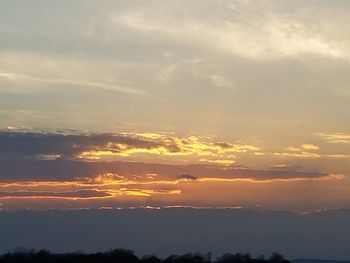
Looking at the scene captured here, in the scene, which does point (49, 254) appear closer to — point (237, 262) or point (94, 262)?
point (94, 262)

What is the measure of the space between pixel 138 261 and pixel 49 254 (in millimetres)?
11338

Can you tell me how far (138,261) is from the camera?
6442 inches

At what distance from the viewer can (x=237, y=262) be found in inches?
6506

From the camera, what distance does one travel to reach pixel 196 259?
164750mm

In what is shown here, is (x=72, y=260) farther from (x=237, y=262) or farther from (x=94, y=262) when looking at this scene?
(x=237, y=262)

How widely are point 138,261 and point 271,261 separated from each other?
16.5 meters

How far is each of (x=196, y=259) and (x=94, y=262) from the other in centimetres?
1336

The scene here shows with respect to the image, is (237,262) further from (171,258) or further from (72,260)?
(72,260)

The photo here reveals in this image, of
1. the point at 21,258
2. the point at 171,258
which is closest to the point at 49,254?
the point at 21,258

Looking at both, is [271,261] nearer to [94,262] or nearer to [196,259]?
[196,259]

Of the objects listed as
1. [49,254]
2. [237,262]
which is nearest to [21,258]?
[49,254]

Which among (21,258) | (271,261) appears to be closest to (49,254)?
(21,258)

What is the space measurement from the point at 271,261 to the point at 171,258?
1376 cm

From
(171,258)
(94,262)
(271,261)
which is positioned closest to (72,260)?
(94,262)
